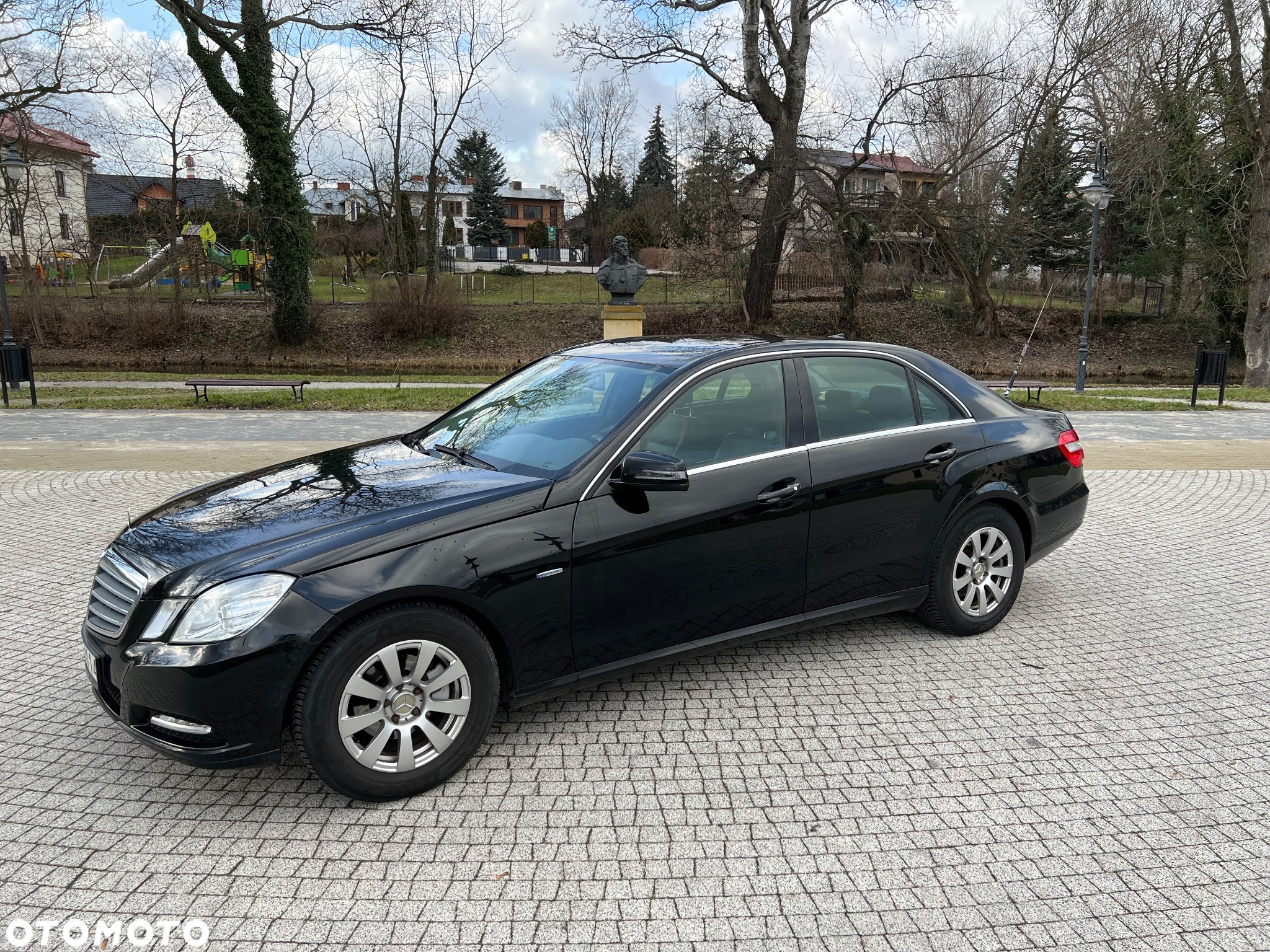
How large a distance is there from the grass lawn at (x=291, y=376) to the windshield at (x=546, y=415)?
51.7 ft

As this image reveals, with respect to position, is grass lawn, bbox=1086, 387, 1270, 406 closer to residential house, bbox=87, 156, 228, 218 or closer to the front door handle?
the front door handle

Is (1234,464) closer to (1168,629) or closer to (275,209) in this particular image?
(1168,629)

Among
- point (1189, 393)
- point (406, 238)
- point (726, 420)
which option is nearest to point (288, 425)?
point (726, 420)

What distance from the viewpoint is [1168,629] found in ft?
17.9

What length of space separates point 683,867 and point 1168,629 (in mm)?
3920

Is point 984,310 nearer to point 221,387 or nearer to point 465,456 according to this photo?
point 221,387

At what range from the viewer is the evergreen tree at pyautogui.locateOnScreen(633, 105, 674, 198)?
7569 centimetres

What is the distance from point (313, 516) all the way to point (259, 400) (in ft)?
45.5

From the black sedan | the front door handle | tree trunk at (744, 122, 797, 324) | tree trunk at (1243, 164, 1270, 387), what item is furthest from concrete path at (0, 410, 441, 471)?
tree trunk at (1243, 164, 1270, 387)

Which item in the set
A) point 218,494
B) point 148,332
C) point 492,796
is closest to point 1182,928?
point 492,796

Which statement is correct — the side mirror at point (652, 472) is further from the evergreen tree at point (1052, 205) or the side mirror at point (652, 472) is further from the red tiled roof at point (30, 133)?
the red tiled roof at point (30, 133)

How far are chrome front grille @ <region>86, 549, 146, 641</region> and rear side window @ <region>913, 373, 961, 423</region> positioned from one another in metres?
3.97

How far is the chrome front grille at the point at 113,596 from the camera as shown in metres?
3.43

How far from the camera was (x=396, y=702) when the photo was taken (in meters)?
3.38
